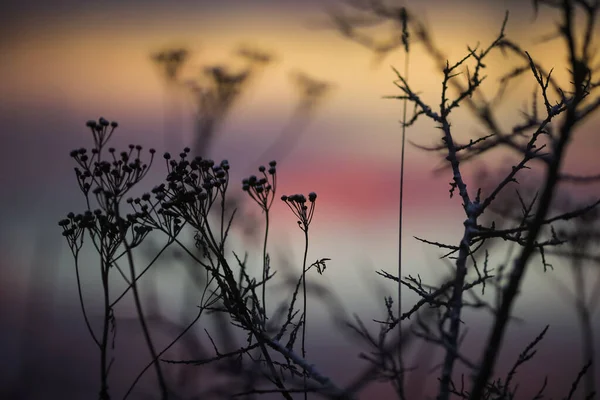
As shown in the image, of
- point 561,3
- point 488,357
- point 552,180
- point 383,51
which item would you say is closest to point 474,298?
point 488,357

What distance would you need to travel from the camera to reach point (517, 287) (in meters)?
1.99

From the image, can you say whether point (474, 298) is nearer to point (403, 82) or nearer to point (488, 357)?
point (488, 357)

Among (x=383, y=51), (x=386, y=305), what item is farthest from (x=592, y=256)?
(x=383, y=51)

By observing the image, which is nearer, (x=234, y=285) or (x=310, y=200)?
(x=234, y=285)

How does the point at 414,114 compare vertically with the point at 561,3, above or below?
above

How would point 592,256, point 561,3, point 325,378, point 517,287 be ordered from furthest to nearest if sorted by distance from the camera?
point 325,378
point 592,256
point 517,287
point 561,3

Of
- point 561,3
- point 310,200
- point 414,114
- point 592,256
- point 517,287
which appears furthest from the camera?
point 310,200

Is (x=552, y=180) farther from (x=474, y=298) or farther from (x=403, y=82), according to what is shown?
(x=403, y=82)

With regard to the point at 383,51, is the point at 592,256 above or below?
below

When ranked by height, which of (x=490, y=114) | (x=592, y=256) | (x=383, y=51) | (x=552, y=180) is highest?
(x=383, y=51)

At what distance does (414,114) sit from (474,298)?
4.14 feet

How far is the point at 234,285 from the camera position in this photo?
306 cm

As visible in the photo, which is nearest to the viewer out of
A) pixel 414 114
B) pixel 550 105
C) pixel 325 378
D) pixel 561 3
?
pixel 561 3

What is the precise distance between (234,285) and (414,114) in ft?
4.47
